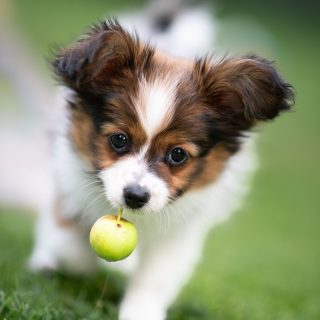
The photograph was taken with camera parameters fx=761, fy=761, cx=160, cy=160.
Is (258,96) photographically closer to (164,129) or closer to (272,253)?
(164,129)

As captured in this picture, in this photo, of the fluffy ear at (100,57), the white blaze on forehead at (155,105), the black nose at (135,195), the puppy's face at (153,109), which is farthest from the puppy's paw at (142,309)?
the fluffy ear at (100,57)

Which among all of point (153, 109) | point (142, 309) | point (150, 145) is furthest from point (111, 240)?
point (142, 309)

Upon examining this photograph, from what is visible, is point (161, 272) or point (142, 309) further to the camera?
point (161, 272)

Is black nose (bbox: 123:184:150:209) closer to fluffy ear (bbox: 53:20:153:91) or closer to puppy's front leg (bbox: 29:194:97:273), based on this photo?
fluffy ear (bbox: 53:20:153:91)

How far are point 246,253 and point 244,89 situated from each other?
299 cm

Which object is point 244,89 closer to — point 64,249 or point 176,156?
point 176,156

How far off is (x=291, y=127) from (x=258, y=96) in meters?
9.05

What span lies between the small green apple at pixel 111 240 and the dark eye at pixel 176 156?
43 centimetres

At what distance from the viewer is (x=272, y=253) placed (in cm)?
647

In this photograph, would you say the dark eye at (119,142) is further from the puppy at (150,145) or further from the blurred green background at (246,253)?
the blurred green background at (246,253)

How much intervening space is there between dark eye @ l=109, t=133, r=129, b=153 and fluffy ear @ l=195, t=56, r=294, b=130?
0.48m

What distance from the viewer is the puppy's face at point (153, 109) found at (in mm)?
3346

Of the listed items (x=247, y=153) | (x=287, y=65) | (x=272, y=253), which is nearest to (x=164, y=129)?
(x=247, y=153)

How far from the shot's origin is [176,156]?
11.5 feet
